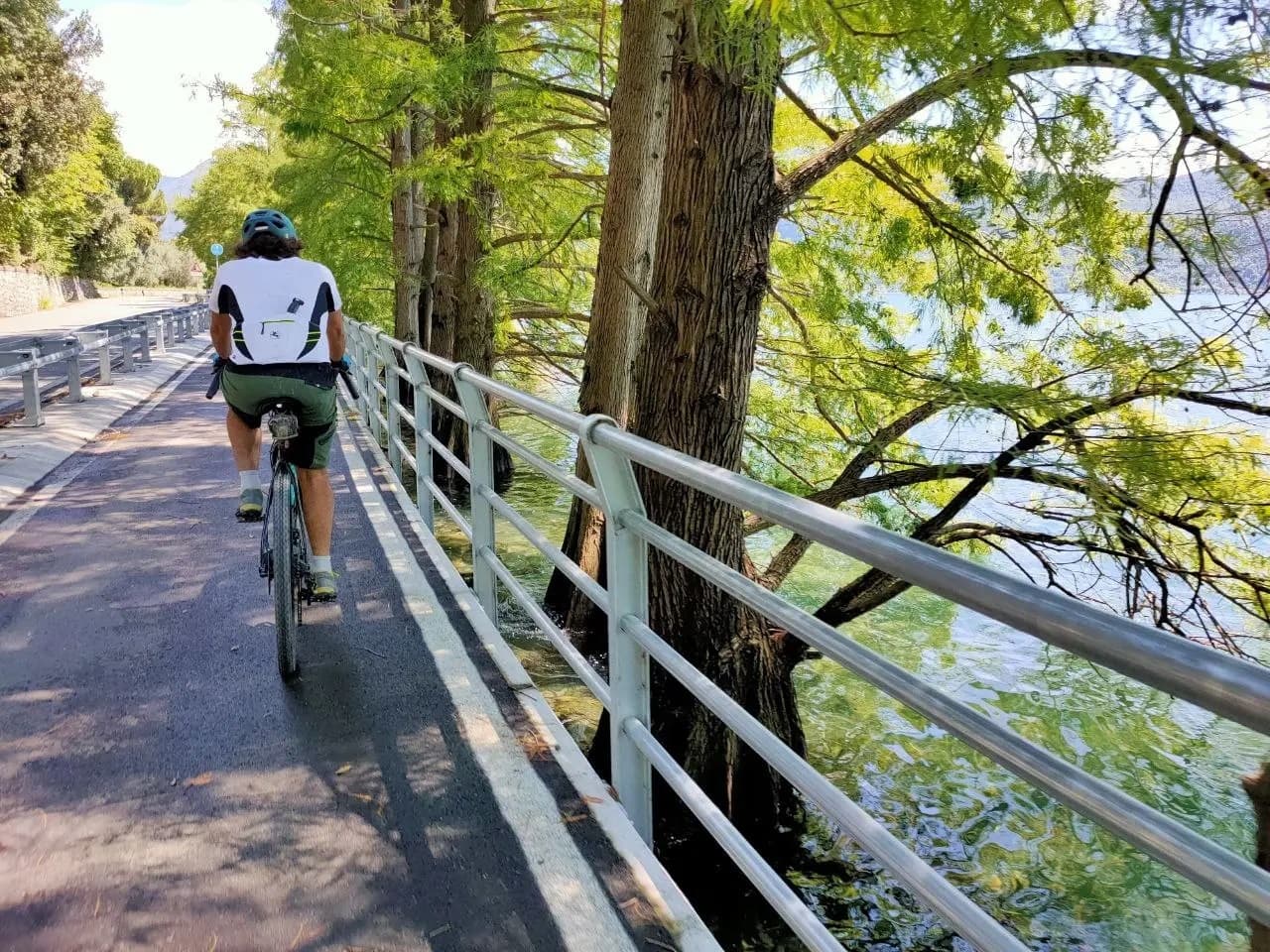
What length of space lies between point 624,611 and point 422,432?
4.07 m

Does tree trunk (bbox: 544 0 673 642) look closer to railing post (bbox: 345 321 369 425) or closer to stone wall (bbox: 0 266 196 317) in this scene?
railing post (bbox: 345 321 369 425)

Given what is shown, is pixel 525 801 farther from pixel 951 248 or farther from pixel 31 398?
pixel 31 398

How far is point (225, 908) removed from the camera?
2771mm

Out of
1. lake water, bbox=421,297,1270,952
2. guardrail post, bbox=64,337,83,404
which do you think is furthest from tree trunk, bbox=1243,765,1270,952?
guardrail post, bbox=64,337,83,404

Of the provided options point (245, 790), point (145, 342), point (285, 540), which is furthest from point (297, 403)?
point (145, 342)

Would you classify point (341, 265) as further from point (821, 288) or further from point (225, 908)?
point (225, 908)

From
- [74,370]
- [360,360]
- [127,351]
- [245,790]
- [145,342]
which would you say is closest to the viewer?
[245,790]

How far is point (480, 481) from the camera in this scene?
205 inches

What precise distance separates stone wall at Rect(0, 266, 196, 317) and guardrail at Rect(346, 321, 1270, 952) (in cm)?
4669

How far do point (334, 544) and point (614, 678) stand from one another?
4054 millimetres

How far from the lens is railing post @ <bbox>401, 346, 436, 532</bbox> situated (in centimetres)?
686

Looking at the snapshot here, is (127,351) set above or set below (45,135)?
below

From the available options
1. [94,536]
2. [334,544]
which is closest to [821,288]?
[334,544]

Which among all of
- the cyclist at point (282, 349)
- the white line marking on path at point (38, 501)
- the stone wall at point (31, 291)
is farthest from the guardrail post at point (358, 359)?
the stone wall at point (31, 291)
